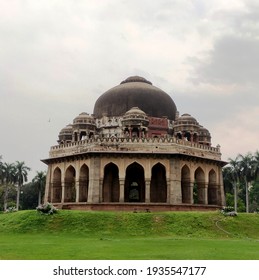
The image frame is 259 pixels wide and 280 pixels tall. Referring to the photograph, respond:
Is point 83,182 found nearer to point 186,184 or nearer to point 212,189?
point 186,184

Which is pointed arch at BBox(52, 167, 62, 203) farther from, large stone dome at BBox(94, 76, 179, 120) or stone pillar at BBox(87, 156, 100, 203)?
large stone dome at BBox(94, 76, 179, 120)

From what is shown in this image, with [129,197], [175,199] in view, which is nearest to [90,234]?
[175,199]

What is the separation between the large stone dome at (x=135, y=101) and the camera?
34.8m

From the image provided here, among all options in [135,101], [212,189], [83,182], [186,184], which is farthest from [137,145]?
[212,189]

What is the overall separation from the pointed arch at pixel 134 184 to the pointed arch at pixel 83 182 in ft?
9.84

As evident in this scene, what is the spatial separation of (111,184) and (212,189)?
8075 millimetres

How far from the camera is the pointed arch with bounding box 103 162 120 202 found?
31.7m

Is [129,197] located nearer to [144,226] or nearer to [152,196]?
[152,196]

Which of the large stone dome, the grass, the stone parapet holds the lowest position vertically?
the grass

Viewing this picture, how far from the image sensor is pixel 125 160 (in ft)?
98.0

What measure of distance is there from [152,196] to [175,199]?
3.39m

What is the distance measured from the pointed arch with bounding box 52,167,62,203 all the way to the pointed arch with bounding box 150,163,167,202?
7514 mm

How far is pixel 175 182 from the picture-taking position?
29.5 meters

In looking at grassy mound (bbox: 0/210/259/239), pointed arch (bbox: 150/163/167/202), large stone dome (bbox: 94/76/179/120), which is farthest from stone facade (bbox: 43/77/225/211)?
grassy mound (bbox: 0/210/259/239)
